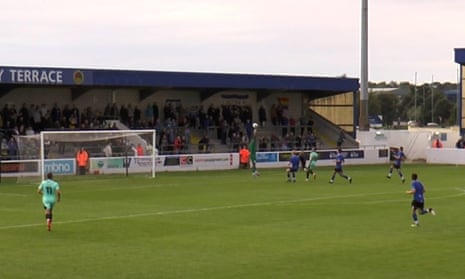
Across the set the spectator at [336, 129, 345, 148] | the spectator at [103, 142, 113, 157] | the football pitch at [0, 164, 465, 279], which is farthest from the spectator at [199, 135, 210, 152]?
the football pitch at [0, 164, 465, 279]

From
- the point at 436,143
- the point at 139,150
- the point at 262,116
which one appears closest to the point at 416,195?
the point at 139,150

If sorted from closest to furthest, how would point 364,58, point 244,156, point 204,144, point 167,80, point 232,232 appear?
point 232,232 → point 244,156 → point 204,144 → point 167,80 → point 364,58

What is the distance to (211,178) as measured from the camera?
52312 millimetres

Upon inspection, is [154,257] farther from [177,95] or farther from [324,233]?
[177,95]

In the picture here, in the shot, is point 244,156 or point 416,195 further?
point 244,156

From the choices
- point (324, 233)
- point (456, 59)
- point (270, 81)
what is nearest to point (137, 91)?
point (270, 81)

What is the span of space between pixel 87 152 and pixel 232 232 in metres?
26.6

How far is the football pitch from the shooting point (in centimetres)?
2005

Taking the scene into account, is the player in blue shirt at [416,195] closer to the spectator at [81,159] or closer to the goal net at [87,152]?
the goal net at [87,152]

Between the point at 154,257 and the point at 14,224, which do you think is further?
the point at 14,224

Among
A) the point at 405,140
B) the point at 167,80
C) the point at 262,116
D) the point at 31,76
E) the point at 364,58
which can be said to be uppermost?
the point at 364,58

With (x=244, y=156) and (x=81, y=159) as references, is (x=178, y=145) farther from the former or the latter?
(x=81, y=159)

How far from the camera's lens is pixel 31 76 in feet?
196

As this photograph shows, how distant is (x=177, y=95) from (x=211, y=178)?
20.3 meters
